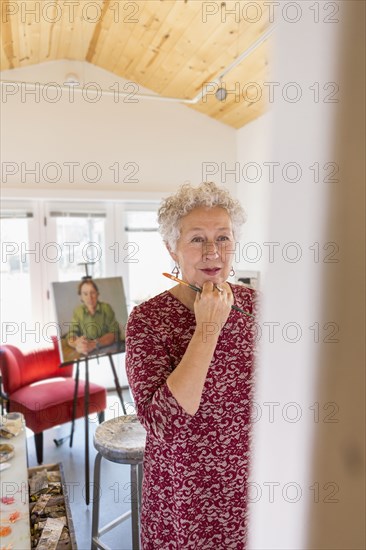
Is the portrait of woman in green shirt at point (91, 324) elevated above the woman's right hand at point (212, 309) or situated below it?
below

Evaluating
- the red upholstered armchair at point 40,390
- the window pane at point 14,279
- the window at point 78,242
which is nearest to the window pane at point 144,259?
the window at point 78,242

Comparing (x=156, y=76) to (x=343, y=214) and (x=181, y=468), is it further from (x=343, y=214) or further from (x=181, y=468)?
(x=343, y=214)

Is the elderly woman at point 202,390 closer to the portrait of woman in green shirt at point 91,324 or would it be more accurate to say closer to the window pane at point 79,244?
the portrait of woman in green shirt at point 91,324

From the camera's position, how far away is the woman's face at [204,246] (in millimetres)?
1050

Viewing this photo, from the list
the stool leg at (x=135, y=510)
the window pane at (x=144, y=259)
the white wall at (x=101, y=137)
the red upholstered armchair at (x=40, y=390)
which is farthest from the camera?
the window pane at (x=144, y=259)

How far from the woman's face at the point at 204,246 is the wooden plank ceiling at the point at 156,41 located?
74.5 inches

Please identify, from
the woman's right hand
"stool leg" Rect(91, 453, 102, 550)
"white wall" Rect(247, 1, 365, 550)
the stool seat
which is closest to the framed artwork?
the stool seat

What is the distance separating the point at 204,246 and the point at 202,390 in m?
0.39

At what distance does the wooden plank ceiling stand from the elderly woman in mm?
1925

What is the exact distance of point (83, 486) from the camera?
2537 mm

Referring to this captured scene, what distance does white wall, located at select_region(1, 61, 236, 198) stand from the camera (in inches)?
142

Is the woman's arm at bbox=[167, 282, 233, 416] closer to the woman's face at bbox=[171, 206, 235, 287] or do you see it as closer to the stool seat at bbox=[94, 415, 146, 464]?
the woman's face at bbox=[171, 206, 235, 287]

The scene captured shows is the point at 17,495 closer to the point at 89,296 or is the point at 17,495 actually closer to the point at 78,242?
the point at 89,296

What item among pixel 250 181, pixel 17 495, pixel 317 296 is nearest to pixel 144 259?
pixel 250 181
